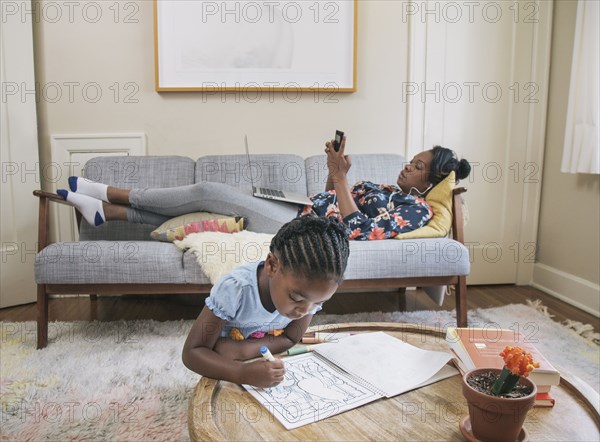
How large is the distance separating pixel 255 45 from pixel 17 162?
1.35 meters

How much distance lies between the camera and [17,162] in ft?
8.30

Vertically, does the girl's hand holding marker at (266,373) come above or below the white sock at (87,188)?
below

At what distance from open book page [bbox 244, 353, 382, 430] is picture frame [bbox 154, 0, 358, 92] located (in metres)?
2.00

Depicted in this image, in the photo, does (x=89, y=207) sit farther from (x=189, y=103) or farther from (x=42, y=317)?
(x=189, y=103)

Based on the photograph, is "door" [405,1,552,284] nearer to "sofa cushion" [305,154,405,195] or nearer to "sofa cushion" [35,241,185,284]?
"sofa cushion" [305,154,405,195]

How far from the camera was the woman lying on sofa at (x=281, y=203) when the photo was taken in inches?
84.7

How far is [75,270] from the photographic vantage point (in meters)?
1.92

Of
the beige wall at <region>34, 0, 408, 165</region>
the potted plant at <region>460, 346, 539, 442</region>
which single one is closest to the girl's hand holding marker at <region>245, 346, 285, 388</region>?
the potted plant at <region>460, 346, 539, 442</region>

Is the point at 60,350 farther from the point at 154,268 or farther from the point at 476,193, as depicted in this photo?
the point at 476,193

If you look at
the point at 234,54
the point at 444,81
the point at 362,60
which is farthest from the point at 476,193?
the point at 234,54

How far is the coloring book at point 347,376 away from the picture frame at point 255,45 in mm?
1905

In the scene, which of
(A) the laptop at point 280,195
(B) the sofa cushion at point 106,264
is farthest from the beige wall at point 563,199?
(B) the sofa cushion at point 106,264

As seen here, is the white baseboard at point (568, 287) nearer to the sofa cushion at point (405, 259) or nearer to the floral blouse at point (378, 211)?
the sofa cushion at point (405, 259)

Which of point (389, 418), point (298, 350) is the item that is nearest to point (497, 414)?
point (389, 418)
